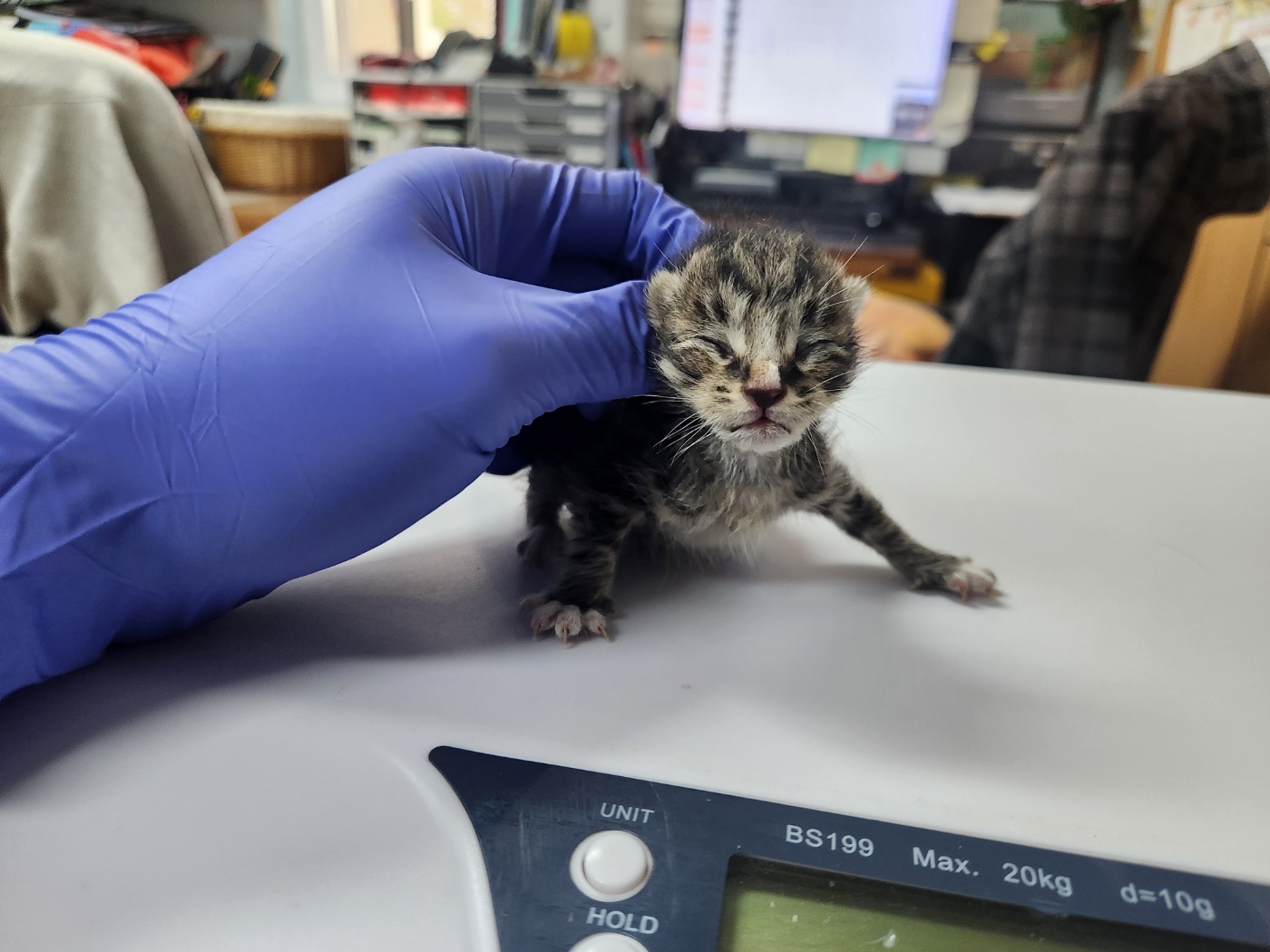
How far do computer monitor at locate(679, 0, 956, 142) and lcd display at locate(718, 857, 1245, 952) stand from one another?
2631mm

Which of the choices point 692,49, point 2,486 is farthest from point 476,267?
point 692,49

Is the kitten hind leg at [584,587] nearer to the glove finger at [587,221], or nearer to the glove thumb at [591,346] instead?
the glove thumb at [591,346]

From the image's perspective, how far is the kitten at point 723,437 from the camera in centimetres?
87

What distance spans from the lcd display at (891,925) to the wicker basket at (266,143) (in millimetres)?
2018

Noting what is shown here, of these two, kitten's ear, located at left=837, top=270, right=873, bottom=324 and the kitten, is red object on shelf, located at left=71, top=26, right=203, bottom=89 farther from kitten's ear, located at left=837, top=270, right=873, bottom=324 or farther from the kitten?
kitten's ear, located at left=837, top=270, right=873, bottom=324

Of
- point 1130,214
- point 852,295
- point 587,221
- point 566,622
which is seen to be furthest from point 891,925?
point 1130,214

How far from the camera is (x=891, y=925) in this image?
0.52 metres

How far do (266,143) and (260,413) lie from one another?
1.56m

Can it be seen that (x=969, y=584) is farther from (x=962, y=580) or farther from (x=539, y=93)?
(x=539, y=93)

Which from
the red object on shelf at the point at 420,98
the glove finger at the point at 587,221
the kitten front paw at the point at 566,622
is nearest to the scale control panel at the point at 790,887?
the kitten front paw at the point at 566,622

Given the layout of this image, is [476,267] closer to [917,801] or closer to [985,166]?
[917,801]

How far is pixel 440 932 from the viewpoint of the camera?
50 cm

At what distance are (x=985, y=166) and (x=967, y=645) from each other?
236 cm

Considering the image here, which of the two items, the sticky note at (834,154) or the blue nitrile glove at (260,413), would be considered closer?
the blue nitrile glove at (260,413)
